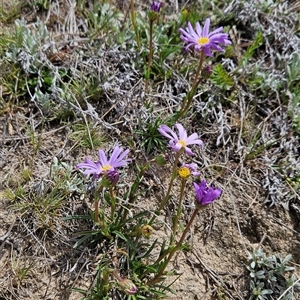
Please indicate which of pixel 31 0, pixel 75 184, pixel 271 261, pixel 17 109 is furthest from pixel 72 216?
pixel 31 0

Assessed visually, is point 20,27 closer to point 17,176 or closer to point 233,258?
point 17,176

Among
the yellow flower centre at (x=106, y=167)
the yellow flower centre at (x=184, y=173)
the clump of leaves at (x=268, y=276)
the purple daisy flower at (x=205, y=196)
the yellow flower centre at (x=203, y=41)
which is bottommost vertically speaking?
the clump of leaves at (x=268, y=276)

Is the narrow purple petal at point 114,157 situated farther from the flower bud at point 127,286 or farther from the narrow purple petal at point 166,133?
the flower bud at point 127,286

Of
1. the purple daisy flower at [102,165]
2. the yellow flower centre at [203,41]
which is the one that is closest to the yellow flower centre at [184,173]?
the purple daisy flower at [102,165]

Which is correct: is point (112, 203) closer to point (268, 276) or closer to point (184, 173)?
point (184, 173)

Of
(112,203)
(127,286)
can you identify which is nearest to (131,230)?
(112,203)

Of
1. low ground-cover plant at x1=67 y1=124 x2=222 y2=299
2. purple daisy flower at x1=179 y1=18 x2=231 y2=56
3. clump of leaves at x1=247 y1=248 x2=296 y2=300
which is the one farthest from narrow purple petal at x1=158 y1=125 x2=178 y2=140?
clump of leaves at x1=247 y1=248 x2=296 y2=300

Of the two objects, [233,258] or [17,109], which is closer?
[233,258]

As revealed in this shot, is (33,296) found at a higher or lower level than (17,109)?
lower
